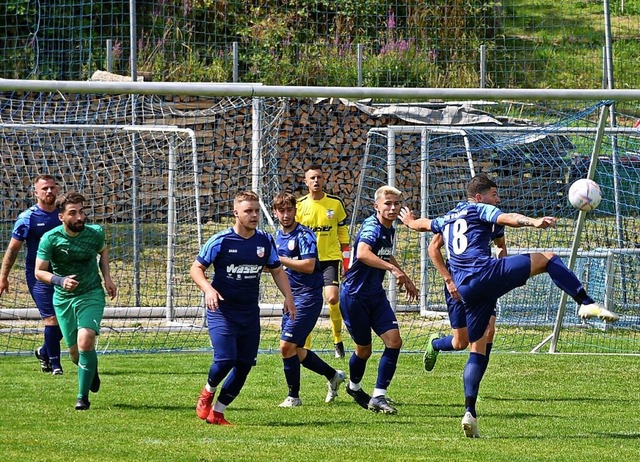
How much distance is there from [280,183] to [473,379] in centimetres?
879

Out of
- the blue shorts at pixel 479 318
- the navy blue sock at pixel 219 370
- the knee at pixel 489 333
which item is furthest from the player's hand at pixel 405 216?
the navy blue sock at pixel 219 370

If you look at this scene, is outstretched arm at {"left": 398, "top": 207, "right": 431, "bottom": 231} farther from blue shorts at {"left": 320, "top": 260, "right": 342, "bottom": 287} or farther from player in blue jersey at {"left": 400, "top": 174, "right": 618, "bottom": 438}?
blue shorts at {"left": 320, "top": 260, "right": 342, "bottom": 287}

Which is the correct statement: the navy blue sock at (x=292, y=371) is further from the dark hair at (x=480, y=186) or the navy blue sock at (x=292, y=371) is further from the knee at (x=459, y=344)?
the dark hair at (x=480, y=186)

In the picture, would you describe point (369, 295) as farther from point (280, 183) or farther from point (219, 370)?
point (280, 183)

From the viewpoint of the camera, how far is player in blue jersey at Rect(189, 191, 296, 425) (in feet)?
29.1

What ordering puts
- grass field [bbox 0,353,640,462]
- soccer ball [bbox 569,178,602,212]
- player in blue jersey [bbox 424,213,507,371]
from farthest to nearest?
1. player in blue jersey [bbox 424,213,507,371]
2. soccer ball [bbox 569,178,602,212]
3. grass field [bbox 0,353,640,462]

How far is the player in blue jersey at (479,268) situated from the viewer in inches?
327

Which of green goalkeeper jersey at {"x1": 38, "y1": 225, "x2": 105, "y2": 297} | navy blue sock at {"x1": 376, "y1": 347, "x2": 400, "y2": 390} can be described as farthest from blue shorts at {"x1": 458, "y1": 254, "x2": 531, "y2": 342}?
green goalkeeper jersey at {"x1": 38, "y1": 225, "x2": 105, "y2": 297}

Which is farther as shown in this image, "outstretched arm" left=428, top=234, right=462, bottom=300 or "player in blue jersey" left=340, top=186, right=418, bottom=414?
"player in blue jersey" left=340, top=186, right=418, bottom=414

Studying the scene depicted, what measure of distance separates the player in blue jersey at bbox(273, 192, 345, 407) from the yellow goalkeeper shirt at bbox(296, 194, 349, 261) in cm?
→ 253

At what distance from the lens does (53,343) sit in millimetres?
11578

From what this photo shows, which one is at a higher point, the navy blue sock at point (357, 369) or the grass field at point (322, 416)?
the navy blue sock at point (357, 369)

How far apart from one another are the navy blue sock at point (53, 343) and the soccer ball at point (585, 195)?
5176 mm

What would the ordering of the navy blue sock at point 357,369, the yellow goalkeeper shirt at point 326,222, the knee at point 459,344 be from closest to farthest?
the navy blue sock at point 357,369
the knee at point 459,344
the yellow goalkeeper shirt at point 326,222
